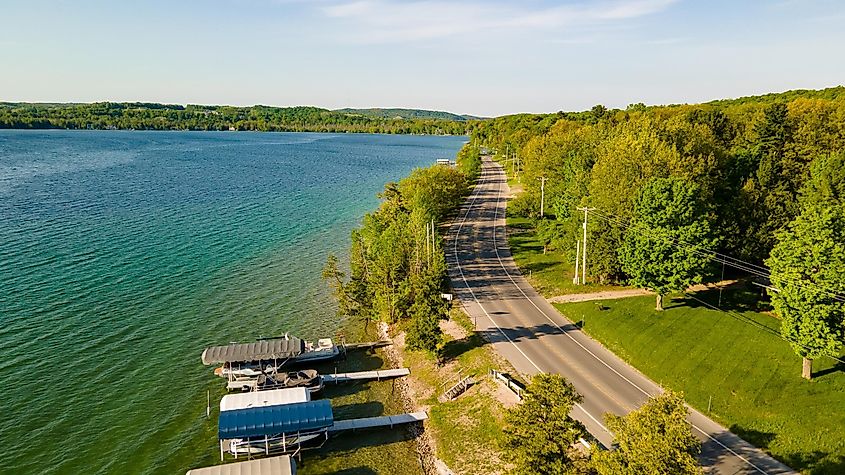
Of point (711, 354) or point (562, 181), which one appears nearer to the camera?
point (711, 354)

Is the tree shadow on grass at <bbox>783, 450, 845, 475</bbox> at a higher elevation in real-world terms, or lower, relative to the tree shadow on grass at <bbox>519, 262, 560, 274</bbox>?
lower

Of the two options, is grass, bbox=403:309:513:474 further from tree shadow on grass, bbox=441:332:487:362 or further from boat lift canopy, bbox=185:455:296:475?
boat lift canopy, bbox=185:455:296:475

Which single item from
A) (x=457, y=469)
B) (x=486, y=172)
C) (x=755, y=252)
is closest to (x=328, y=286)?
(x=457, y=469)

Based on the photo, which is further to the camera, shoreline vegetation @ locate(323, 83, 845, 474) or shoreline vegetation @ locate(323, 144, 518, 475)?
shoreline vegetation @ locate(323, 144, 518, 475)

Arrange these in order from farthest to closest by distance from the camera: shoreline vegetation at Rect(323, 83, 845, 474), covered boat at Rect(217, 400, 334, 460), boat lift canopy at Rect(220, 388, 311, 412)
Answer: boat lift canopy at Rect(220, 388, 311, 412), covered boat at Rect(217, 400, 334, 460), shoreline vegetation at Rect(323, 83, 845, 474)

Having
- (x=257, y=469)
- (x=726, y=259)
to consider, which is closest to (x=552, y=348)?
(x=257, y=469)

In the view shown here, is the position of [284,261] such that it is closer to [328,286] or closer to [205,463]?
[328,286]

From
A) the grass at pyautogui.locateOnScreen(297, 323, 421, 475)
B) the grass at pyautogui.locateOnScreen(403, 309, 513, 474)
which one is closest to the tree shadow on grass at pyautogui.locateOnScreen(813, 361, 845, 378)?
the grass at pyautogui.locateOnScreen(403, 309, 513, 474)
